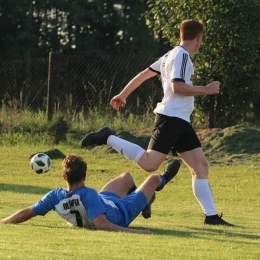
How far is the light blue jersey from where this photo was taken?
8.45m

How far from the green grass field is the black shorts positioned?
840mm

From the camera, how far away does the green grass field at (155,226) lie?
700 centimetres

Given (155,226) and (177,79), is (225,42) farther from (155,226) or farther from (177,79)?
(155,226)

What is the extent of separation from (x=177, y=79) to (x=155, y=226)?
154 centimetres

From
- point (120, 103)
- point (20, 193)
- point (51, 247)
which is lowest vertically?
point (20, 193)

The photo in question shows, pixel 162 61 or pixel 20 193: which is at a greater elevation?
pixel 162 61

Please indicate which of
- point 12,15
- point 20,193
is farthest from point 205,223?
point 12,15

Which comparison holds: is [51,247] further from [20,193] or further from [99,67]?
[99,67]

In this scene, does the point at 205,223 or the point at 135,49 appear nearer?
the point at 205,223

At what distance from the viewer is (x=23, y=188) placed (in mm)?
14672

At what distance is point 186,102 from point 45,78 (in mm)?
20494

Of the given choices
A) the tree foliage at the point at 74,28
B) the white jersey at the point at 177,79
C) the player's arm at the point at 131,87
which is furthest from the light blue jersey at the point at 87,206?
the tree foliage at the point at 74,28

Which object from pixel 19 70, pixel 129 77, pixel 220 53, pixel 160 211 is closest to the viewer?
pixel 160 211

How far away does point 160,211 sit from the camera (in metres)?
11.6
